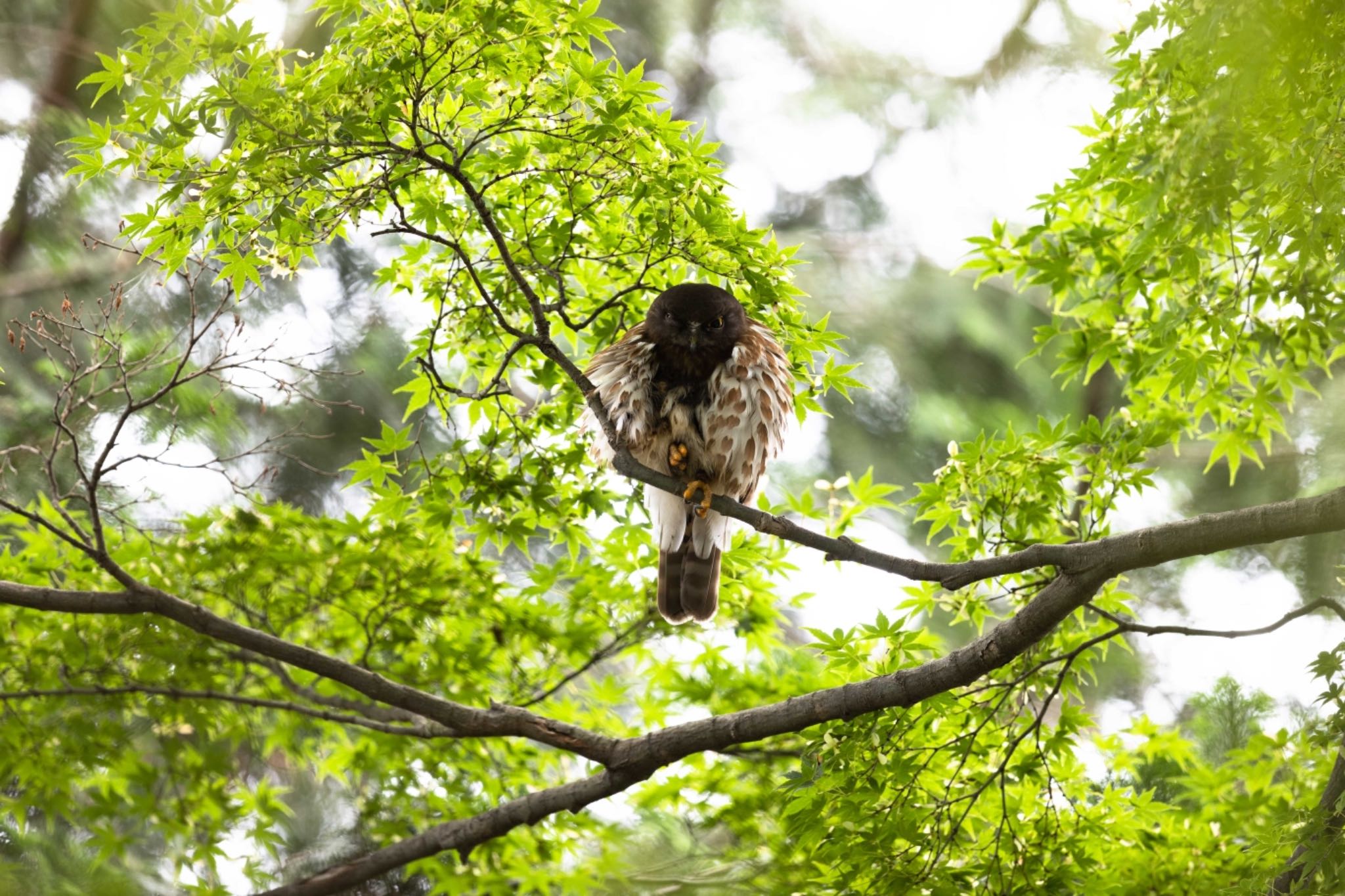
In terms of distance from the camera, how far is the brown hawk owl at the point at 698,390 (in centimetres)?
388

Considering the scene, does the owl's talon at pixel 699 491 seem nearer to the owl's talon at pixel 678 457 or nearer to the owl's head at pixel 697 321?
the owl's talon at pixel 678 457

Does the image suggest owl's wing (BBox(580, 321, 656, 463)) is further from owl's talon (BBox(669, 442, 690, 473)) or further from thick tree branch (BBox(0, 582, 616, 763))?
thick tree branch (BBox(0, 582, 616, 763))

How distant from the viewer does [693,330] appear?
12.6ft

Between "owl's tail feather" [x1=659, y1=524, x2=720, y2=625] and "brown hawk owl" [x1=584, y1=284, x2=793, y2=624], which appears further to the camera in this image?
"owl's tail feather" [x1=659, y1=524, x2=720, y2=625]

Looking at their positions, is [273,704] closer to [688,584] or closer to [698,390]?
[688,584]

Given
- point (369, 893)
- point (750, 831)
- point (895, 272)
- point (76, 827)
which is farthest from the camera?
point (895, 272)

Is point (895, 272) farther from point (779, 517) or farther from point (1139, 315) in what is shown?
point (779, 517)

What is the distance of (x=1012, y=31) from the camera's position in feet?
28.9

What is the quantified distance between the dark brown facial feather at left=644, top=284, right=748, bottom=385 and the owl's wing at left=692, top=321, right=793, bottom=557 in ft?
0.15

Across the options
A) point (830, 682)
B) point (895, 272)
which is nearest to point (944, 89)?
point (895, 272)

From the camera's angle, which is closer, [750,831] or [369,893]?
[750,831]

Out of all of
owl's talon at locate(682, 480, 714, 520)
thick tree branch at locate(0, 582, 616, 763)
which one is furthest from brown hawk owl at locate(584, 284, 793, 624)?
thick tree branch at locate(0, 582, 616, 763)

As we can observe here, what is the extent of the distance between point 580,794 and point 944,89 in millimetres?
7101

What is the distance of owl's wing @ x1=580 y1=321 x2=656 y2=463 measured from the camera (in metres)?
3.95
